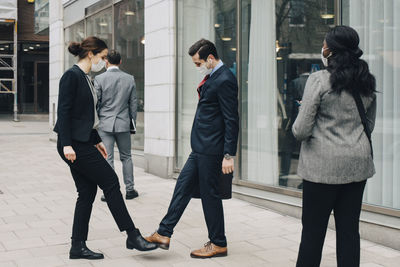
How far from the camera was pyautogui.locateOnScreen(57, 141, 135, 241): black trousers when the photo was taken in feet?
14.6

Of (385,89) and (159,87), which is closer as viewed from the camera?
(385,89)

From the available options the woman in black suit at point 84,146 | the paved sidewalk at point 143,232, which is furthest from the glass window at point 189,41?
the woman in black suit at point 84,146

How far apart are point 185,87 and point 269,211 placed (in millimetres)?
3237

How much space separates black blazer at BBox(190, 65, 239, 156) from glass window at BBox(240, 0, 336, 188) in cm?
212

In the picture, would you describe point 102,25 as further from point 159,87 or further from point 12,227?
point 12,227

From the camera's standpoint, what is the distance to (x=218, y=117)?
4.50 m

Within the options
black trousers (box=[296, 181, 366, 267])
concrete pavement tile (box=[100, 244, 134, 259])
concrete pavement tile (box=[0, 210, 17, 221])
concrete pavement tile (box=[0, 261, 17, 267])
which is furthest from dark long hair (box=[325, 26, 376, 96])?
concrete pavement tile (box=[0, 210, 17, 221])

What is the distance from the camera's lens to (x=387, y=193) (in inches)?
212

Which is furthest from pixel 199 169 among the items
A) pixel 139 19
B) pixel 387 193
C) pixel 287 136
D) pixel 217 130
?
pixel 139 19

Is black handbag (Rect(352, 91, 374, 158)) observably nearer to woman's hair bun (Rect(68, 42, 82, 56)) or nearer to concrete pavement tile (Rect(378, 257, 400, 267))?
concrete pavement tile (Rect(378, 257, 400, 267))

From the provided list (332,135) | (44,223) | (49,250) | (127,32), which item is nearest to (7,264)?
(49,250)

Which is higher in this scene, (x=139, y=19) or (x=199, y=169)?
(x=139, y=19)

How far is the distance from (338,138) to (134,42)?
8.34 m

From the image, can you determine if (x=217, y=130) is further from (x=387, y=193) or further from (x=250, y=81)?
(x=250, y=81)
